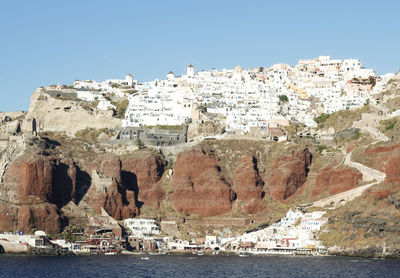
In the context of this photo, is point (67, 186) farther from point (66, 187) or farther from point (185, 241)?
point (185, 241)

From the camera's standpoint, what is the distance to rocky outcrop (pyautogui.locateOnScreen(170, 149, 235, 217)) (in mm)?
133500

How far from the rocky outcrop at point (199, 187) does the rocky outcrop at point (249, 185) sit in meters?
1.49

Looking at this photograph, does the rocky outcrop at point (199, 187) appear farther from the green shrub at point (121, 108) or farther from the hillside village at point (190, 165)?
the green shrub at point (121, 108)

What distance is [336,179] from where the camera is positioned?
12988cm

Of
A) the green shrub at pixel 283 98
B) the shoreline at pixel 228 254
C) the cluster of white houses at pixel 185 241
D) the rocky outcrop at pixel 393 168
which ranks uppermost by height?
the green shrub at pixel 283 98

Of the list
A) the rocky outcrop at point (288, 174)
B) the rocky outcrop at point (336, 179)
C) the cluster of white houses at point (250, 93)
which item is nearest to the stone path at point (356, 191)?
the rocky outcrop at point (336, 179)

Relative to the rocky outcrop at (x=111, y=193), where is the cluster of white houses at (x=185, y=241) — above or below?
below

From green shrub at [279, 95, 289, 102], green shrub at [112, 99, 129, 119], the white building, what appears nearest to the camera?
the white building

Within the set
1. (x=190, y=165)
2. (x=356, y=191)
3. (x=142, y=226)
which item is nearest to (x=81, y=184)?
(x=142, y=226)

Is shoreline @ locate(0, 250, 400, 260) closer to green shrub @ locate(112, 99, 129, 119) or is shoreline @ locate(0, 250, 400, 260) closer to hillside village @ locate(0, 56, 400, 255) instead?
hillside village @ locate(0, 56, 400, 255)

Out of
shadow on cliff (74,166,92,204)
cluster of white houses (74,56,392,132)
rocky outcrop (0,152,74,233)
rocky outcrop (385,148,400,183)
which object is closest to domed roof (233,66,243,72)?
cluster of white houses (74,56,392,132)

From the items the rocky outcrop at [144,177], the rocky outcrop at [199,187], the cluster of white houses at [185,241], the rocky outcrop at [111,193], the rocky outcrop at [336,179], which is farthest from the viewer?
the rocky outcrop at [144,177]

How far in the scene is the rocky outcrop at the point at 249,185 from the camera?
13300 centimetres

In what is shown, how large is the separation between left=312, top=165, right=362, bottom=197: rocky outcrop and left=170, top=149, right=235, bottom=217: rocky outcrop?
11959 millimetres
